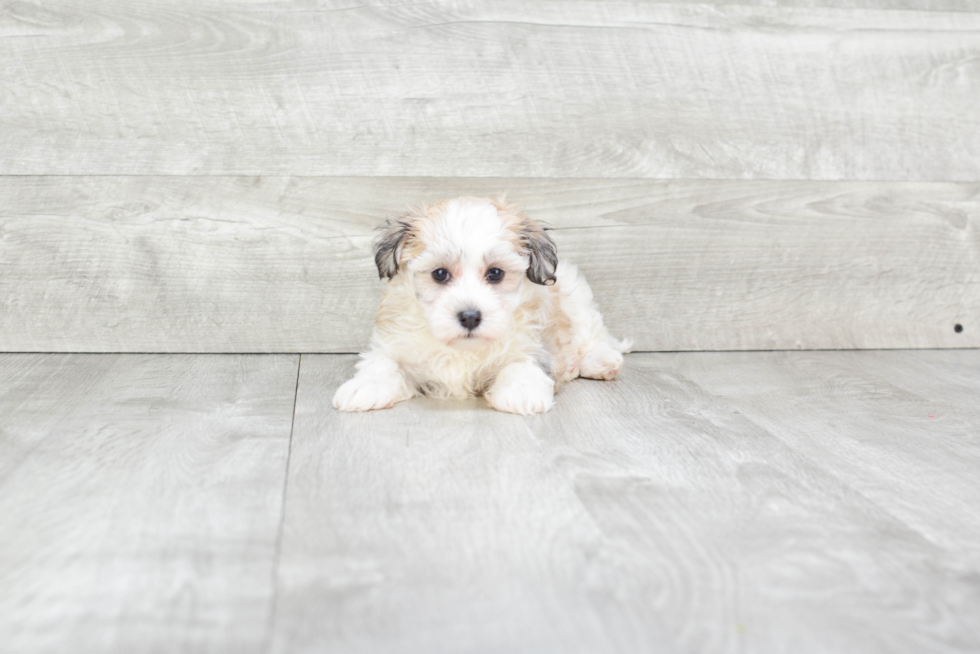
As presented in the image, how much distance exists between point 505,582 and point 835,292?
2036 mm

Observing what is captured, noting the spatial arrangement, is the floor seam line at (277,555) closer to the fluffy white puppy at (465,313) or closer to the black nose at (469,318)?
the fluffy white puppy at (465,313)

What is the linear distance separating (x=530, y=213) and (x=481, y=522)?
1.38 m

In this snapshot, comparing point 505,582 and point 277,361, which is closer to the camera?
point 505,582

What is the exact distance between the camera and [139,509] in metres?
1.32

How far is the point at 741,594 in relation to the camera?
3.62 ft

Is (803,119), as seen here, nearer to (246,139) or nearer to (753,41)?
(753,41)

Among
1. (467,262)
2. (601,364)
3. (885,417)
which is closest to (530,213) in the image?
(601,364)

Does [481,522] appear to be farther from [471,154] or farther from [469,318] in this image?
[471,154]

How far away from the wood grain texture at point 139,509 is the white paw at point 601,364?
0.81 meters

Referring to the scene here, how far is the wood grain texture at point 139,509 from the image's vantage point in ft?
3.29

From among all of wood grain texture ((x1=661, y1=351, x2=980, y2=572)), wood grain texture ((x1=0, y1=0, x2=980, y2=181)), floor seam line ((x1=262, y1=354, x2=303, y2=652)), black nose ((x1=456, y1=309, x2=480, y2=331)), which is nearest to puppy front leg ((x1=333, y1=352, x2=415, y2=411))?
floor seam line ((x1=262, y1=354, x2=303, y2=652))

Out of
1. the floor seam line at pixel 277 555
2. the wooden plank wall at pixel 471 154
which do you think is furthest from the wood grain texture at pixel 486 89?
the floor seam line at pixel 277 555

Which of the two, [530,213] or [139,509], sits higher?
[530,213]

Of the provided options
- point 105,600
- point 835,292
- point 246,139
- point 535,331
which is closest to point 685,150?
point 835,292
